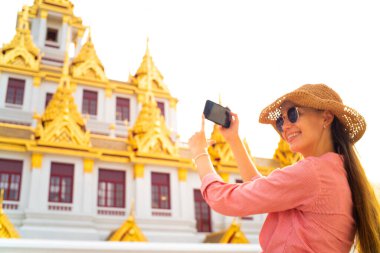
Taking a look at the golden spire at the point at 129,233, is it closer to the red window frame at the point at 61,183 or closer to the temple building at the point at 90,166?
the temple building at the point at 90,166

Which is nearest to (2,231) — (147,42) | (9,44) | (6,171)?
(6,171)

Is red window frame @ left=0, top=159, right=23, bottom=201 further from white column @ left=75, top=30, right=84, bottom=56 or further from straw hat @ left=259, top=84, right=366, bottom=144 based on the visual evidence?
straw hat @ left=259, top=84, right=366, bottom=144

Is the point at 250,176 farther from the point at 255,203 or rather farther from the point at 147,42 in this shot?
the point at 147,42

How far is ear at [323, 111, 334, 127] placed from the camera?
1838 mm

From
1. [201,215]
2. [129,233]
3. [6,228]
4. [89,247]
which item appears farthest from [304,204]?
[201,215]

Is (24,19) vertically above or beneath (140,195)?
above

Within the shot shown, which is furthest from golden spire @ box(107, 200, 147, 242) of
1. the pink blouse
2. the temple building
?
→ the pink blouse

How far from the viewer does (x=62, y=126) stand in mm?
14359

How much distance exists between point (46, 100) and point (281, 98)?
1823 cm

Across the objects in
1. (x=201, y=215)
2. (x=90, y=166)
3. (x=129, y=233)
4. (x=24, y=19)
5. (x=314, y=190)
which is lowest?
(x=314, y=190)

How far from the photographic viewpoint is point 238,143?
7.31ft

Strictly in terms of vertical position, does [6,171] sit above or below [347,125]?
above

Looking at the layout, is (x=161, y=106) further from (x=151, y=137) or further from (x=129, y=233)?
(x=129, y=233)

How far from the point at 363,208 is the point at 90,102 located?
61.3ft
